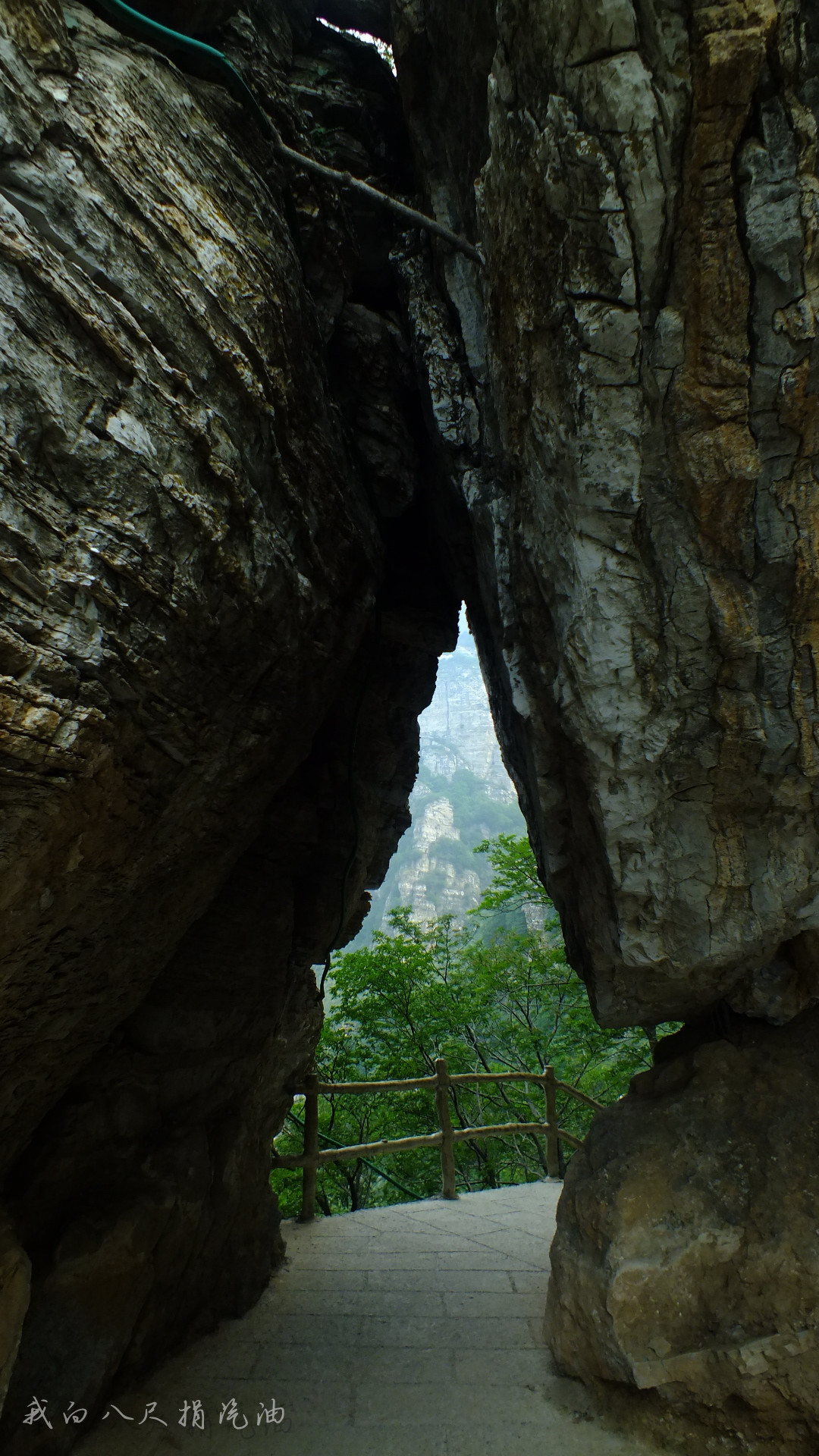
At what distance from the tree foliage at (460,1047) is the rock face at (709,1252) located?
6.08m

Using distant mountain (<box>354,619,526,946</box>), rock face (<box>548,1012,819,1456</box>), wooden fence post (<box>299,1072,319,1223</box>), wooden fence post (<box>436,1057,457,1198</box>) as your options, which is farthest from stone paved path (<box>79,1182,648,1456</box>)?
distant mountain (<box>354,619,526,946</box>)

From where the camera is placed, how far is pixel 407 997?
10.9 m

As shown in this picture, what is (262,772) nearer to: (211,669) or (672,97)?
(211,669)

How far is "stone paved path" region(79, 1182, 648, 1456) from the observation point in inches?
143

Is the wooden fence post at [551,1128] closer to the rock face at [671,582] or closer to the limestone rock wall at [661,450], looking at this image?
the rock face at [671,582]

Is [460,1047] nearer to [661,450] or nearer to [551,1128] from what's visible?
[551,1128]

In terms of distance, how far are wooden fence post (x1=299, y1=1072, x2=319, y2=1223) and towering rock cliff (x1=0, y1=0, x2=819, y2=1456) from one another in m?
2.00

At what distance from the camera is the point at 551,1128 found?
8.53m

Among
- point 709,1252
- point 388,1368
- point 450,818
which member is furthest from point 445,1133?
point 450,818

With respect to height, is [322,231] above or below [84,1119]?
above

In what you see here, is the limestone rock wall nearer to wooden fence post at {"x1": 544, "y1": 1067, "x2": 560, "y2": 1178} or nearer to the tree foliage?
wooden fence post at {"x1": 544, "y1": 1067, "x2": 560, "y2": 1178}

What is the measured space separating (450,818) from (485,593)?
2318 inches

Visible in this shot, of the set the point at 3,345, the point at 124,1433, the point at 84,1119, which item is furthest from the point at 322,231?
the point at 124,1433

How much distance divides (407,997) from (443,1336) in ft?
20.5
